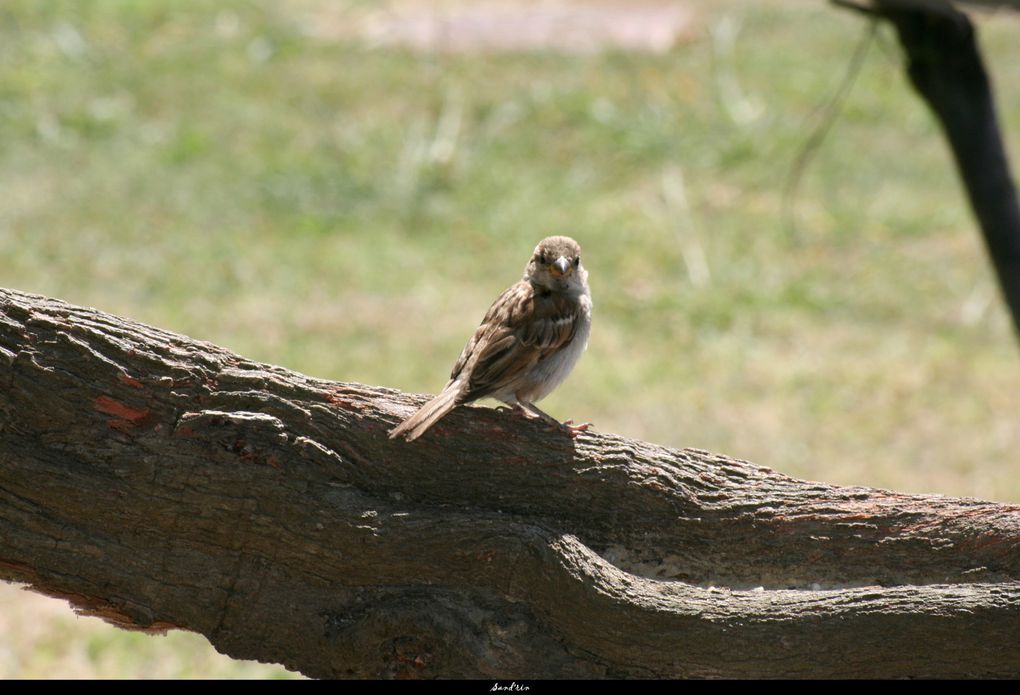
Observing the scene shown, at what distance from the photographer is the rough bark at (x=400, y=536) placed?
3734 millimetres

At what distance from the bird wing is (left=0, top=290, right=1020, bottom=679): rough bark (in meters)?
0.60

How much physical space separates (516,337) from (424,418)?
3.43 feet

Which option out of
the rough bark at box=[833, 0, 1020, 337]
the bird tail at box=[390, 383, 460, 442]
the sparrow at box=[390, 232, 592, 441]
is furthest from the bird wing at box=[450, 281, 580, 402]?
the rough bark at box=[833, 0, 1020, 337]

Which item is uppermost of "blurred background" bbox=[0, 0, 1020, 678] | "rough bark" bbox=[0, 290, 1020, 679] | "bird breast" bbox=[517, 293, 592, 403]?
"blurred background" bbox=[0, 0, 1020, 678]

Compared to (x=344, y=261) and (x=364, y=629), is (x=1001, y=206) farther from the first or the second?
(x=344, y=261)

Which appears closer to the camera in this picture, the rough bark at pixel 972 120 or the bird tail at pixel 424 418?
the bird tail at pixel 424 418

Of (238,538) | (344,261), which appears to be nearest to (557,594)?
(238,538)

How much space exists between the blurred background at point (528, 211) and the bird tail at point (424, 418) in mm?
2793

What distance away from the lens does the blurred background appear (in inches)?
360

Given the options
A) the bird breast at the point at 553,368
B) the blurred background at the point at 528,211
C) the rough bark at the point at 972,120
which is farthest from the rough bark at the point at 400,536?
the blurred background at the point at 528,211

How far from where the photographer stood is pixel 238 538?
12.5 feet

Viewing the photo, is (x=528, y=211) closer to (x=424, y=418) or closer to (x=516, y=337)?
(x=516, y=337)

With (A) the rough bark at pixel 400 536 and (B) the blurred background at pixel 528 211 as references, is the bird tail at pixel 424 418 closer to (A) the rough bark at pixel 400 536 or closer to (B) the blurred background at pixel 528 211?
(A) the rough bark at pixel 400 536

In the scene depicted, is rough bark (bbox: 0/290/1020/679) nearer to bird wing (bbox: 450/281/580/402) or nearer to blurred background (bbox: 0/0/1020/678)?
bird wing (bbox: 450/281/580/402)
